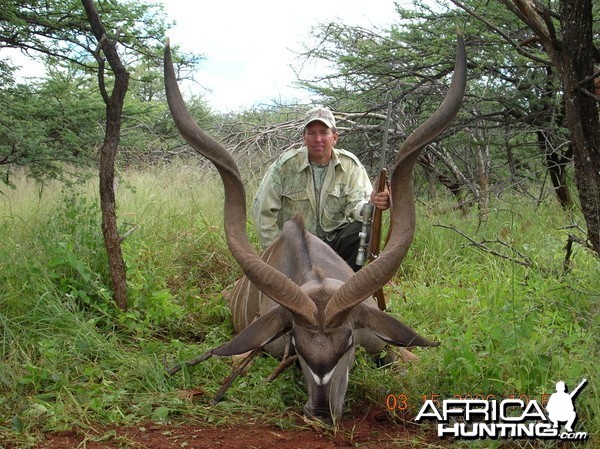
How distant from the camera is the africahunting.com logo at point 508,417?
2648mm

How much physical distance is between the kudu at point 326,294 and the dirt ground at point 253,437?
13 centimetres

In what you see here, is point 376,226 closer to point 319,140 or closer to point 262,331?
point 319,140

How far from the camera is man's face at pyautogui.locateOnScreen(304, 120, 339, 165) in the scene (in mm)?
5258

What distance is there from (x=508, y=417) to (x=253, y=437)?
1.06 m

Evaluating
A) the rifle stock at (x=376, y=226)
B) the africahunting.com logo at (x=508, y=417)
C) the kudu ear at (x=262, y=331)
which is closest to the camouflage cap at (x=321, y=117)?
the rifle stock at (x=376, y=226)

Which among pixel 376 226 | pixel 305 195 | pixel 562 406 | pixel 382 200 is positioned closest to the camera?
pixel 562 406

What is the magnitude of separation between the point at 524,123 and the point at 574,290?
354 centimetres

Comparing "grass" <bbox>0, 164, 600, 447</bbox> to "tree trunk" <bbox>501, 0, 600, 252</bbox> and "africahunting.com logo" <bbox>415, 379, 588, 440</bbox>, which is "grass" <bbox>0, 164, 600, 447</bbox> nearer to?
"africahunting.com logo" <bbox>415, 379, 588, 440</bbox>

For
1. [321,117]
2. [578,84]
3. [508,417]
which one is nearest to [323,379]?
[508,417]

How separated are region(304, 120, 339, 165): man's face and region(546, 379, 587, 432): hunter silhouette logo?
9.69ft

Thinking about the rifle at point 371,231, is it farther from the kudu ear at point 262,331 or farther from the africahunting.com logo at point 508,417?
the africahunting.com logo at point 508,417

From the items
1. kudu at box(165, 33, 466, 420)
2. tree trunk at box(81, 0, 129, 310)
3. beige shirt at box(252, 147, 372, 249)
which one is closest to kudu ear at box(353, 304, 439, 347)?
kudu at box(165, 33, 466, 420)

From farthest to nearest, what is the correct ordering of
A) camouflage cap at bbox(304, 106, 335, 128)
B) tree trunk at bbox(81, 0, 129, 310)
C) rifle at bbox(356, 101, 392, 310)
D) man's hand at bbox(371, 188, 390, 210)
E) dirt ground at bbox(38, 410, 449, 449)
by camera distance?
camouflage cap at bbox(304, 106, 335, 128) < rifle at bbox(356, 101, 392, 310) < man's hand at bbox(371, 188, 390, 210) < tree trunk at bbox(81, 0, 129, 310) < dirt ground at bbox(38, 410, 449, 449)

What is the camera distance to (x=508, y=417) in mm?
2795
